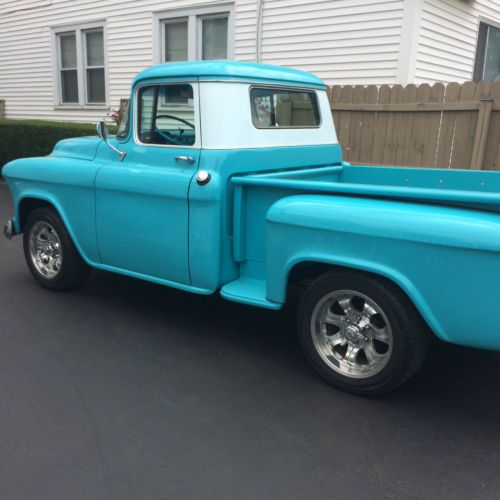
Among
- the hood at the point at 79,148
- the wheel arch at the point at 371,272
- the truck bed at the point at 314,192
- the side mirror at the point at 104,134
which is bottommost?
the wheel arch at the point at 371,272

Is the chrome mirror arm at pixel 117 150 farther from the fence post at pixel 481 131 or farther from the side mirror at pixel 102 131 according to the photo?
the fence post at pixel 481 131

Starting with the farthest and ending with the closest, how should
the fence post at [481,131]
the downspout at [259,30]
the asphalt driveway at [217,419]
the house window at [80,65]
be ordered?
the house window at [80,65], the downspout at [259,30], the fence post at [481,131], the asphalt driveway at [217,419]

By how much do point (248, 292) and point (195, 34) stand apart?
808cm

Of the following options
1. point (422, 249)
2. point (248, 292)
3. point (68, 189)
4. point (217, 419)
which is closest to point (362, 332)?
point (422, 249)

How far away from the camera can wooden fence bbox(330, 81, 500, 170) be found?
6.52 meters

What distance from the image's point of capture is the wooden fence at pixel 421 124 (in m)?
6.52

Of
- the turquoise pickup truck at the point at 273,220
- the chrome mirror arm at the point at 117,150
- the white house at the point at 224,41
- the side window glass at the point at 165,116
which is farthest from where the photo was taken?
the white house at the point at 224,41

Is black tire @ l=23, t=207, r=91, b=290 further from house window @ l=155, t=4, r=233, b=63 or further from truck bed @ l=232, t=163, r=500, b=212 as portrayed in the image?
house window @ l=155, t=4, r=233, b=63

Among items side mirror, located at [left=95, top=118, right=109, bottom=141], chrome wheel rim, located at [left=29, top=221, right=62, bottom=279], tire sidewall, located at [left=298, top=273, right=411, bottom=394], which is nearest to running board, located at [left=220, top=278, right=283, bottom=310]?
tire sidewall, located at [left=298, top=273, right=411, bottom=394]

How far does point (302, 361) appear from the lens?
147 inches

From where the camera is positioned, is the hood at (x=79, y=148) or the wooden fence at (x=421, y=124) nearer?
the hood at (x=79, y=148)

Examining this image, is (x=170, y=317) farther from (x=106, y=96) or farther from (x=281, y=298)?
(x=106, y=96)

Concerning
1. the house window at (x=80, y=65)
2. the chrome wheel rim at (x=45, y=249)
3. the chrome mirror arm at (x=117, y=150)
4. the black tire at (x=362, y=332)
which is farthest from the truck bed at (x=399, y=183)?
the house window at (x=80, y=65)

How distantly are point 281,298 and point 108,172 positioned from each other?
5.87ft
